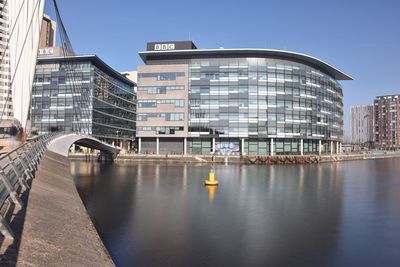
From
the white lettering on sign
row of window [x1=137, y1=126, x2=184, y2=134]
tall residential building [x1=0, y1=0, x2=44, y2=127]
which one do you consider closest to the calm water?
tall residential building [x1=0, y1=0, x2=44, y2=127]

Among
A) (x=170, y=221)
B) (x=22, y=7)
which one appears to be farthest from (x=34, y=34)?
(x=170, y=221)

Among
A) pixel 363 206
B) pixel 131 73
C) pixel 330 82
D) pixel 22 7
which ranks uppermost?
pixel 131 73

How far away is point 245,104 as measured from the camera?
107 m

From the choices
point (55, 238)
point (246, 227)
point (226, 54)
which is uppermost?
point (226, 54)

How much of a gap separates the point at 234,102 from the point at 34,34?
8456cm

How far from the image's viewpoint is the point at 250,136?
107 metres

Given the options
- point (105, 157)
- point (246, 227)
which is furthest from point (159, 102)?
point (246, 227)

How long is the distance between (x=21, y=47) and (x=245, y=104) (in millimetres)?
85835

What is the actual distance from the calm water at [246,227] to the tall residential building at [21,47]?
397 inches

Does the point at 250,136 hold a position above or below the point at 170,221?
above

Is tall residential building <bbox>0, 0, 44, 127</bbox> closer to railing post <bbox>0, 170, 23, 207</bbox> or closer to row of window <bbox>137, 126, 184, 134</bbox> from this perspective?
railing post <bbox>0, 170, 23, 207</bbox>

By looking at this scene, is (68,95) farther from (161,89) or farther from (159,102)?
(161,89)

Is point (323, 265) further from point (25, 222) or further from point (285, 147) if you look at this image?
point (285, 147)

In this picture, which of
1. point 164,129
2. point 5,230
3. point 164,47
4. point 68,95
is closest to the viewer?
point 5,230
